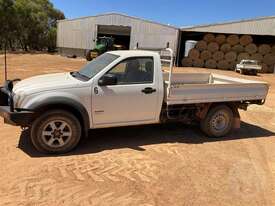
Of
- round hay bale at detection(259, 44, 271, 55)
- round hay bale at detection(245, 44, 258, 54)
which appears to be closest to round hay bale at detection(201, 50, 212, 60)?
round hay bale at detection(245, 44, 258, 54)

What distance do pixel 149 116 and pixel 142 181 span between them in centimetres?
203

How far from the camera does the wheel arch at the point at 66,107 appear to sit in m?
6.41

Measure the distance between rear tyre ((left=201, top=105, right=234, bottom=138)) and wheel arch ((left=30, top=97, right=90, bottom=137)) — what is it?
286 centimetres

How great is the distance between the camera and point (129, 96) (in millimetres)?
7129

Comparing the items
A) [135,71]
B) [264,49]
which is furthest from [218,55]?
[135,71]

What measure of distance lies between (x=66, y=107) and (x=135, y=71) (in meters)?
1.55

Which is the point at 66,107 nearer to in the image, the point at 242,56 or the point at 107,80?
the point at 107,80

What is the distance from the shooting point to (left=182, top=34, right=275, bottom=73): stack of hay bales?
33250 mm

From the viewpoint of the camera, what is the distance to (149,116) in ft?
24.7

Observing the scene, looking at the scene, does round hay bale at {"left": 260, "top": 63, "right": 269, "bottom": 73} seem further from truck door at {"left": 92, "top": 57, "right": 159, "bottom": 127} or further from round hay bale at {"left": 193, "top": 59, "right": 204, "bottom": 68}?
truck door at {"left": 92, "top": 57, "right": 159, "bottom": 127}

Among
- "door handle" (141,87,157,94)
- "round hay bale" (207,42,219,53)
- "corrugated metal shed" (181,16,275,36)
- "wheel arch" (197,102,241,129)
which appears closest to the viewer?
"door handle" (141,87,157,94)

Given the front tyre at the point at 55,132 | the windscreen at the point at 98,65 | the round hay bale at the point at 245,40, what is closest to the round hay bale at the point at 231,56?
the round hay bale at the point at 245,40

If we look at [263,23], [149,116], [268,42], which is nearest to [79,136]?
[149,116]

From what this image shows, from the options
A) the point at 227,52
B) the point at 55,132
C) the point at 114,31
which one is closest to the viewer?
the point at 55,132
